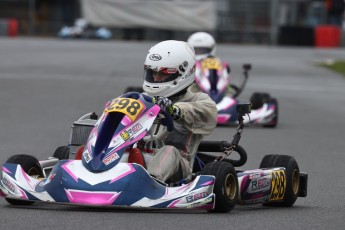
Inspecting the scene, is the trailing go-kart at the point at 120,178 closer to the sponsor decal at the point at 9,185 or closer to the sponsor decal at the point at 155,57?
the sponsor decal at the point at 9,185

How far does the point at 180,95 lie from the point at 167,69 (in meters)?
0.26

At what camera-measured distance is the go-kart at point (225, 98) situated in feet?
47.7

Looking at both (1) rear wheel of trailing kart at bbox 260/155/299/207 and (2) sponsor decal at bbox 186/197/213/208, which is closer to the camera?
(2) sponsor decal at bbox 186/197/213/208

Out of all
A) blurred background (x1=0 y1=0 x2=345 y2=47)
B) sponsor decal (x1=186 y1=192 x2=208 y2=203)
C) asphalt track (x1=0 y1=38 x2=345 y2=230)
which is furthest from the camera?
blurred background (x1=0 y1=0 x2=345 y2=47)

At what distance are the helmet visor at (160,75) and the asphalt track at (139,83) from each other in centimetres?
106

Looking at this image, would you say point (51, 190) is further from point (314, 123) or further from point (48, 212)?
point (314, 123)

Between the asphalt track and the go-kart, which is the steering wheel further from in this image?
the go-kart

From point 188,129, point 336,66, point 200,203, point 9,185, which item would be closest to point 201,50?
point 188,129

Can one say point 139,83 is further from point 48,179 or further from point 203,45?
point 48,179

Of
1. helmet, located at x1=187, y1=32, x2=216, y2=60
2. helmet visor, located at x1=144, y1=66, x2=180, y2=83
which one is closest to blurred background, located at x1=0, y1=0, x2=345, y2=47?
helmet, located at x1=187, y1=32, x2=216, y2=60

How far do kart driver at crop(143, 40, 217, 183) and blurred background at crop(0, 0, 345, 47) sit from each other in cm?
3501

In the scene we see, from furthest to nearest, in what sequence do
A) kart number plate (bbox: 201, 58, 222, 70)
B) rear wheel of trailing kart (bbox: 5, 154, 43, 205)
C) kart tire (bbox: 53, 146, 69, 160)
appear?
kart number plate (bbox: 201, 58, 222, 70)
kart tire (bbox: 53, 146, 69, 160)
rear wheel of trailing kart (bbox: 5, 154, 43, 205)

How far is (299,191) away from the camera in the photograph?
25.5ft

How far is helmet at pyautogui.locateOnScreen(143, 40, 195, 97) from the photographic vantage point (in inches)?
297
